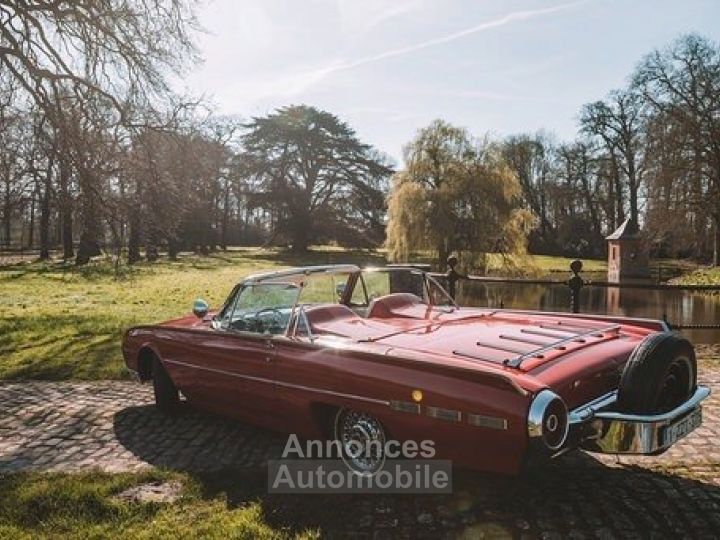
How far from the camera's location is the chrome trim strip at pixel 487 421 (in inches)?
128

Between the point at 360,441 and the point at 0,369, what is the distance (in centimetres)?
634

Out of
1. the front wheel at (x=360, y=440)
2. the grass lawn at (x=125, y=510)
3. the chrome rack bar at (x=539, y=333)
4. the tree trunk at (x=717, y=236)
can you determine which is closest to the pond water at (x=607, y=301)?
the tree trunk at (x=717, y=236)

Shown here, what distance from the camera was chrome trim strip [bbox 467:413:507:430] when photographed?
3.26 meters

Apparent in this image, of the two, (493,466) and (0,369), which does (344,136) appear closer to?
(0,369)

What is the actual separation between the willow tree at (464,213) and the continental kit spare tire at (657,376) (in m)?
23.2

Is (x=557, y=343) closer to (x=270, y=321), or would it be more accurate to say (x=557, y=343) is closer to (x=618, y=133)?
(x=270, y=321)

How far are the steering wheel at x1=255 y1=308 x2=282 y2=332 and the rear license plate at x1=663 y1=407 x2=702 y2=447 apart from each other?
278cm

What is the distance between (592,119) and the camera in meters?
48.5

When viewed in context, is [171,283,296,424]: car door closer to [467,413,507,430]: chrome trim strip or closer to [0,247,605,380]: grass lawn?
[467,413,507,430]: chrome trim strip

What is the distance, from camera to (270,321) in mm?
4984

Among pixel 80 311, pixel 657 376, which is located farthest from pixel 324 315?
pixel 80 311

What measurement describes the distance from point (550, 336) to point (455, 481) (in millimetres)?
1213

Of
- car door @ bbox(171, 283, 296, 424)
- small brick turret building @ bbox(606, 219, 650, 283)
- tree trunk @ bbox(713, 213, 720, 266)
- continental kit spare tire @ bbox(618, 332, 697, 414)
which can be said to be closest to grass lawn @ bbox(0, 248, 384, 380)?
car door @ bbox(171, 283, 296, 424)

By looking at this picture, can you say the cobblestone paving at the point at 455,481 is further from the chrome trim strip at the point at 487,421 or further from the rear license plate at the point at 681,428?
the chrome trim strip at the point at 487,421
